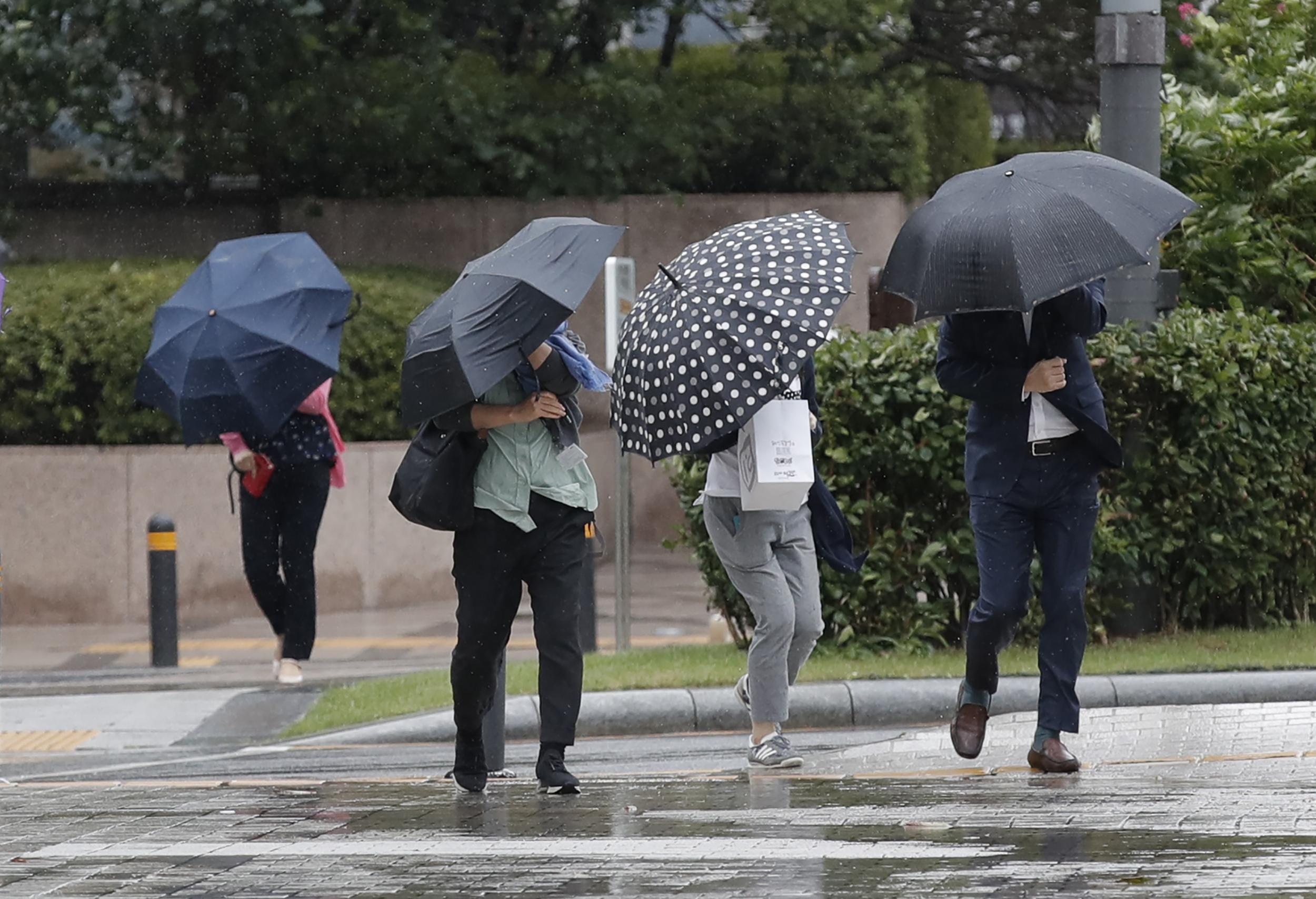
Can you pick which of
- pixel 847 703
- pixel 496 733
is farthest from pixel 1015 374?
pixel 847 703

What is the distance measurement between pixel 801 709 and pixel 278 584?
2.91m

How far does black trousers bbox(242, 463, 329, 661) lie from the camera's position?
32.9 ft

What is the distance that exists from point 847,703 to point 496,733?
2.16 metres

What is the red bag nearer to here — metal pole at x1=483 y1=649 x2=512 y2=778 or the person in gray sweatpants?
A: metal pole at x1=483 y1=649 x2=512 y2=778

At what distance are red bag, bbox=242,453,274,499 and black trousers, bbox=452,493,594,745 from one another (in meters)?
3.67

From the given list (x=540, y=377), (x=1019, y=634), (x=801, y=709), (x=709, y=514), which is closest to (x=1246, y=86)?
(x=1019, y=634)

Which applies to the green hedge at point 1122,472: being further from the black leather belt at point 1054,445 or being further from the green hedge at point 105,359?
the green hedge at point 105,359

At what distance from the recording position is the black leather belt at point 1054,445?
6.45 meters

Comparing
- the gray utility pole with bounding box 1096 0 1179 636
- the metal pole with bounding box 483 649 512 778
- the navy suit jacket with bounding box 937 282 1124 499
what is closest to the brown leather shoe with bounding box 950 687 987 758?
the navy suit jacket with bounding box 937 282 1124 499

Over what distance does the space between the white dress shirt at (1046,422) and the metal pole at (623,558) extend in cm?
398

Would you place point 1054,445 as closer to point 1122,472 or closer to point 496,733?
point 496,733

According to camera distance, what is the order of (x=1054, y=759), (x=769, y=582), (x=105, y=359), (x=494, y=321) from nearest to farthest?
(x=494, y=321) → (x=1054, y=759) → (x=769, y=582) → (x=105, y=359)

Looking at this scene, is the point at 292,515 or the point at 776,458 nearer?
the point at 776,458

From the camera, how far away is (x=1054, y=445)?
6457mm
